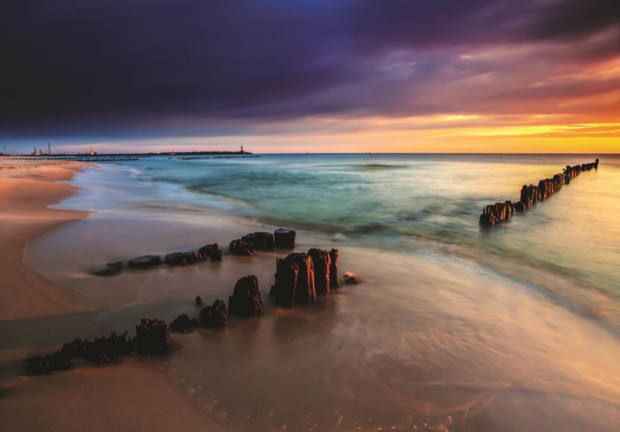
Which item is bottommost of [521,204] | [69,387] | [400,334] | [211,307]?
A: [400,334]

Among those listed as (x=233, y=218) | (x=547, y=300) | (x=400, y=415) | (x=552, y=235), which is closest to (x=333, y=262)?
(x=400, y=415)

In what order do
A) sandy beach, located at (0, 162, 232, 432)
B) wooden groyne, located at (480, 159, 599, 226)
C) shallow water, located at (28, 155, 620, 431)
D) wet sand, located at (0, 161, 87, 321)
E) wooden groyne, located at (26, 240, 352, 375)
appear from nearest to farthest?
sandy beach, located at (0, 162, 232, 432), shallow water, located at (28, 155, 620, 431), wooden groyne, located at (26, 240, 352, 375), wet sand, located at (0, 161, 87, 321), wooden groyne, located at (480, 159, 599, 226)

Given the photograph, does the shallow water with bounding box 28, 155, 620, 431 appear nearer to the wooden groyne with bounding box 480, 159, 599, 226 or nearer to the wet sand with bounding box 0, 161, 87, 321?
the wet sand with bounding box 0, 161, 87, 321

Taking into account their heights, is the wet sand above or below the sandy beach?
above

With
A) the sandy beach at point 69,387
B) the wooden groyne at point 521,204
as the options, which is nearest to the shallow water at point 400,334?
the sandy beach at point 69,387

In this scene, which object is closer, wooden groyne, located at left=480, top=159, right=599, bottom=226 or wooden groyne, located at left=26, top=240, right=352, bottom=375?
wooden groyne, located at left=26, top=240, right=352, bottom=375

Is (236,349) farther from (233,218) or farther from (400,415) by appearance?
(233,218)

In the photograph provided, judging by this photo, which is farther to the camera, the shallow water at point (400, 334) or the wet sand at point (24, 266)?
the wet sand at point (24, 266)

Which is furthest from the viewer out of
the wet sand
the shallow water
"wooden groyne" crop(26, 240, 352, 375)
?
the wet sand

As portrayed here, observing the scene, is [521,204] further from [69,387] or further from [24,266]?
[24,266]

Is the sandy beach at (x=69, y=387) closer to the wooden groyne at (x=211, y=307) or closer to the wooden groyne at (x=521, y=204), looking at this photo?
the wooden groyne at (x=211, y=307)

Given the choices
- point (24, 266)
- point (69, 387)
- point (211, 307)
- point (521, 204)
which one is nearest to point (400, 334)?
point (211, 307)

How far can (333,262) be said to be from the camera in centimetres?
626

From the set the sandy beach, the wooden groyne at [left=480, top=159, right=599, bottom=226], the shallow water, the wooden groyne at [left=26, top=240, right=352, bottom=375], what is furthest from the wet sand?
the wooden groyne at [left=480, top=159, right=599, bottom=226]
